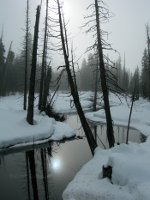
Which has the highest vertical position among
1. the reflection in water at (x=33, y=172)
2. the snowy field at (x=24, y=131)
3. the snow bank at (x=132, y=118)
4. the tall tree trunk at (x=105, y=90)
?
the tall tree trunk at (x=105, y=90)

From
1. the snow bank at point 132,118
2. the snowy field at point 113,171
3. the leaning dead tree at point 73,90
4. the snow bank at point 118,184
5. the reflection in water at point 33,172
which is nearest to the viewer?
the snow bank at point 118,184

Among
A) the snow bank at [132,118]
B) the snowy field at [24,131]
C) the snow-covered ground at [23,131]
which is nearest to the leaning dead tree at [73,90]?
the snowy field at [24,131]

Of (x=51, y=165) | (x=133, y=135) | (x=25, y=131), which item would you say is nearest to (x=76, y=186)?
(x=51, y=165)

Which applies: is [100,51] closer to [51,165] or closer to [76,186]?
[51,165]

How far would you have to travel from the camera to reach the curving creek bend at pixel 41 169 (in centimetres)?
1053

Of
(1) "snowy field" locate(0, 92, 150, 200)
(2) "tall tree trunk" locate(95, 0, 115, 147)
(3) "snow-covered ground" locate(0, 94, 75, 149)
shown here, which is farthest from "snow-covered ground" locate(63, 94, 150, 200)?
(3) "snow-covered ground" locate(0, 94, 75, 149)

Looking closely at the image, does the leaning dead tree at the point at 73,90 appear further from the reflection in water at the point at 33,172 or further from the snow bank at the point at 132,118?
the snow bank at the point at 132,118

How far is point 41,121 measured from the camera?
21984 millimetres

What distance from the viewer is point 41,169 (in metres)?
13.5

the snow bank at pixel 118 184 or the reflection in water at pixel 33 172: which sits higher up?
the snow bank at pixel 118 184

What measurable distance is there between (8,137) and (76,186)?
8.87 m

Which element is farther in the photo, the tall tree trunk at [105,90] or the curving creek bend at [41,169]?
the tall tree trunk at [105,90]

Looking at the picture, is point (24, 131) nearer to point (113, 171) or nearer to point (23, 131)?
point (23, 131)

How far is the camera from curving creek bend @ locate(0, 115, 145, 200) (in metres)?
10.5
